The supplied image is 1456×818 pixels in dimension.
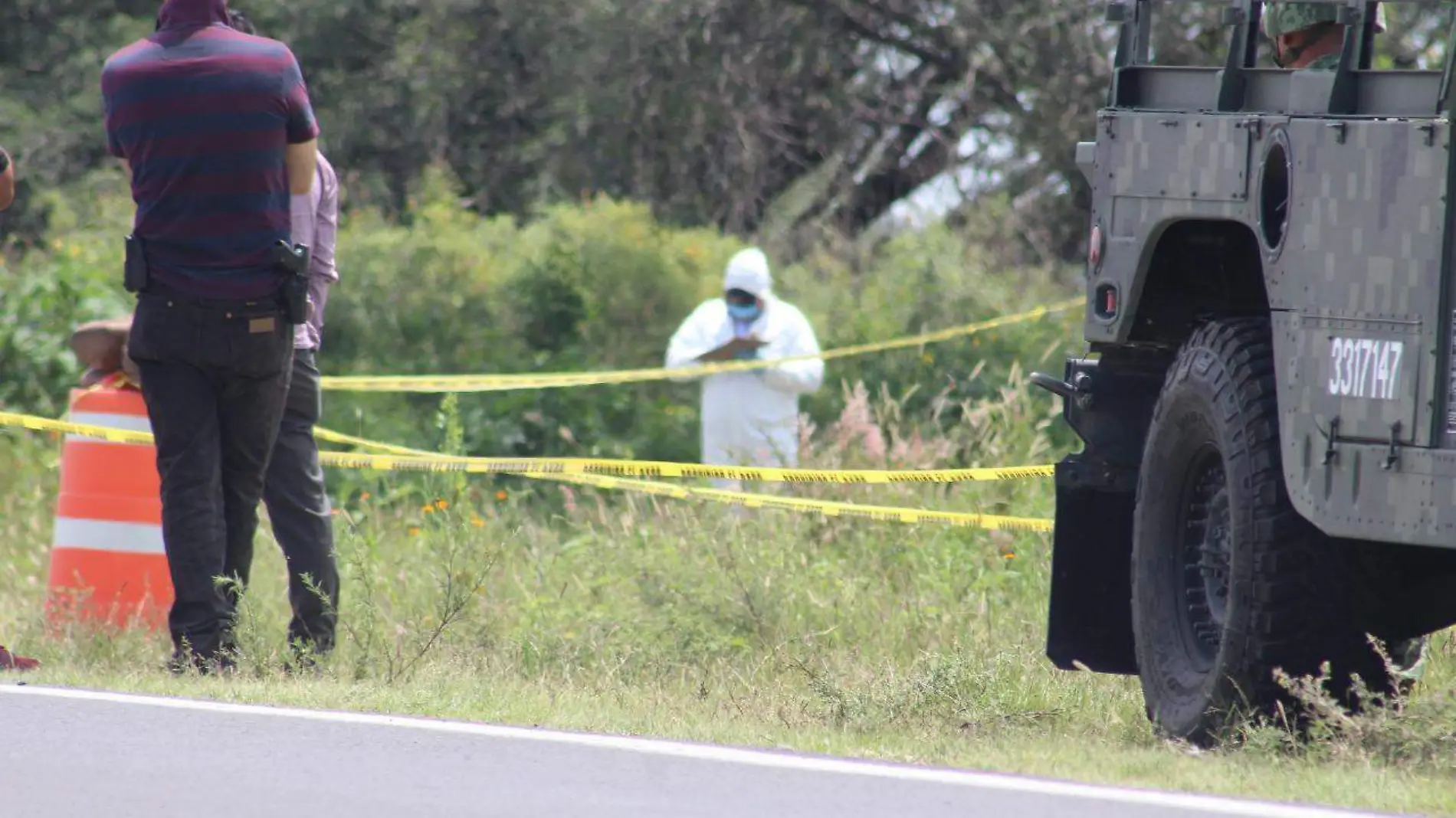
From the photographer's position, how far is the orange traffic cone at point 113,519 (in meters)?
8.26

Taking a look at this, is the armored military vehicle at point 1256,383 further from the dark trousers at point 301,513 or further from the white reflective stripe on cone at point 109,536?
the white reflective stripe on cone at point 109,536

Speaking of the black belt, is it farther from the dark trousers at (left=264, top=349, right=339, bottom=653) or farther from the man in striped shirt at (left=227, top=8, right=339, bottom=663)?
the dark trousers at (left=264, top=349, right=339, bottom=653)

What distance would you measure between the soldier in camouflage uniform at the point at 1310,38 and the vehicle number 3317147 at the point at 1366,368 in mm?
1117

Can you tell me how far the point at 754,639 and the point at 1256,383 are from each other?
10.2ft

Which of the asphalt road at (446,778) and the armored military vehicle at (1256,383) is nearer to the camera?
the asphalt road at (446,778)

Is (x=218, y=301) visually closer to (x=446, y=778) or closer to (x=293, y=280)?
(x=293, y=280)

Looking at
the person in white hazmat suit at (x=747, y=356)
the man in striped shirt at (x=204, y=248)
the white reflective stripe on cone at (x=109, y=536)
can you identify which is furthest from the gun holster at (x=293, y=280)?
the person in white hazmat suit at (x=747, y=356)

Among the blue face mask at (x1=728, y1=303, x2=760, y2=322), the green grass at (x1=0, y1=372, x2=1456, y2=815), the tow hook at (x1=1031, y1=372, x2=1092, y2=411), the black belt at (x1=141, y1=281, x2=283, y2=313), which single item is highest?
the black belt at (x1=141, y1=281, x2=283, y2=313)

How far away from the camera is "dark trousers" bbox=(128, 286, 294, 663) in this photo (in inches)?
281

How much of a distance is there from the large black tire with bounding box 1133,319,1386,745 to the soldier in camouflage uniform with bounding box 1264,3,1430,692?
0.54 metres

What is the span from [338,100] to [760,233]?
4.77 metres

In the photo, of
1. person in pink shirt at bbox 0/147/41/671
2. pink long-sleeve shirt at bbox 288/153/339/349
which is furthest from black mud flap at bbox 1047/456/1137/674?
person in pink shirt at bbox 0/147/41/671

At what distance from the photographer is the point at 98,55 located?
76.6 ft

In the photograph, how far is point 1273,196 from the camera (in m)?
5.54
